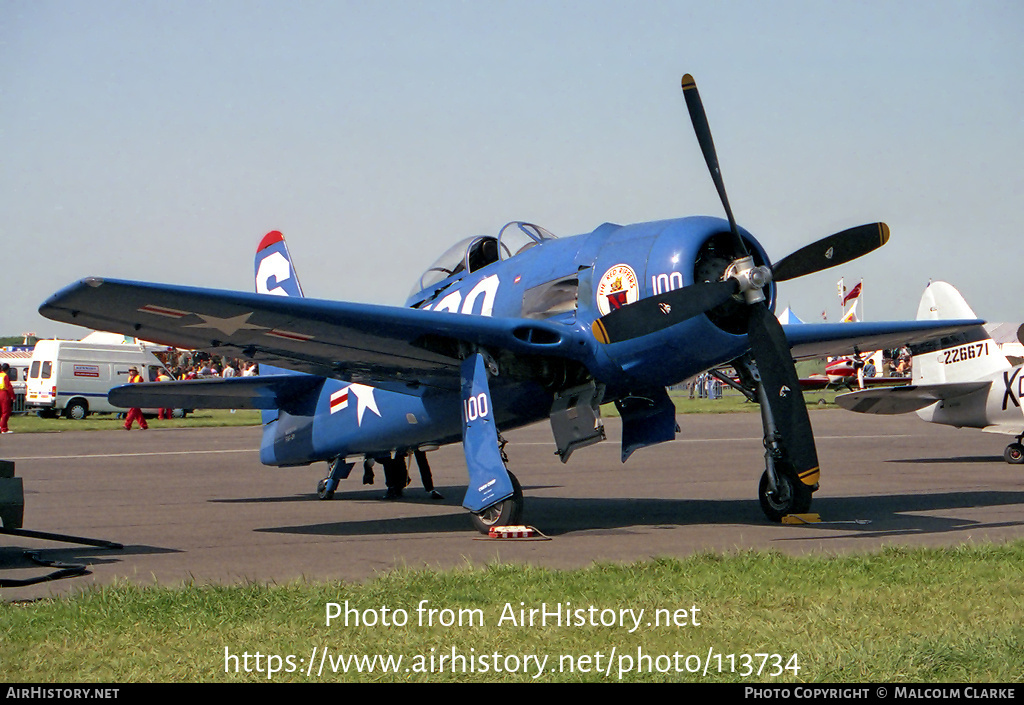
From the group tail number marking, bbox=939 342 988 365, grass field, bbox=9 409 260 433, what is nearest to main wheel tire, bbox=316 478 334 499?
tail number marking, bbox=939 342 988 365

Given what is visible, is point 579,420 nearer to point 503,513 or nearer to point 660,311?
point 503,513

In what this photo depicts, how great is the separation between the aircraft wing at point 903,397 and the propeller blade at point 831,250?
8.74 meters

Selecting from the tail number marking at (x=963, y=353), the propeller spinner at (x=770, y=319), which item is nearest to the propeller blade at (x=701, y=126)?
the propeller spinner at (x=770, y=319)

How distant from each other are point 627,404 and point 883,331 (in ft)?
11.3

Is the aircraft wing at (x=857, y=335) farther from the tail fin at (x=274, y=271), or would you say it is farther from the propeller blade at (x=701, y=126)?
the tail fin at (x=274, y=271)

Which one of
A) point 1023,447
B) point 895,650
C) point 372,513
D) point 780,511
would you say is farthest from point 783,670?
point 1023,447

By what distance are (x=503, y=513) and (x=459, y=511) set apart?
3050mm

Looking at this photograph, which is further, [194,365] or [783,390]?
[194,365]

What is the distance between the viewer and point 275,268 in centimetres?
1470

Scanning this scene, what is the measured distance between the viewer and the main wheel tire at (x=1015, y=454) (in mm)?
17406

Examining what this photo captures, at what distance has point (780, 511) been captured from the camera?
1062 centimetres

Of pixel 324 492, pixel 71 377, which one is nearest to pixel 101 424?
pixel 71 377

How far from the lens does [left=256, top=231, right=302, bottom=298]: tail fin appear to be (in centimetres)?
1452

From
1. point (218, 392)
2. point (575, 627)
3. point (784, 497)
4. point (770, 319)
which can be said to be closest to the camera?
point (575, 627)
